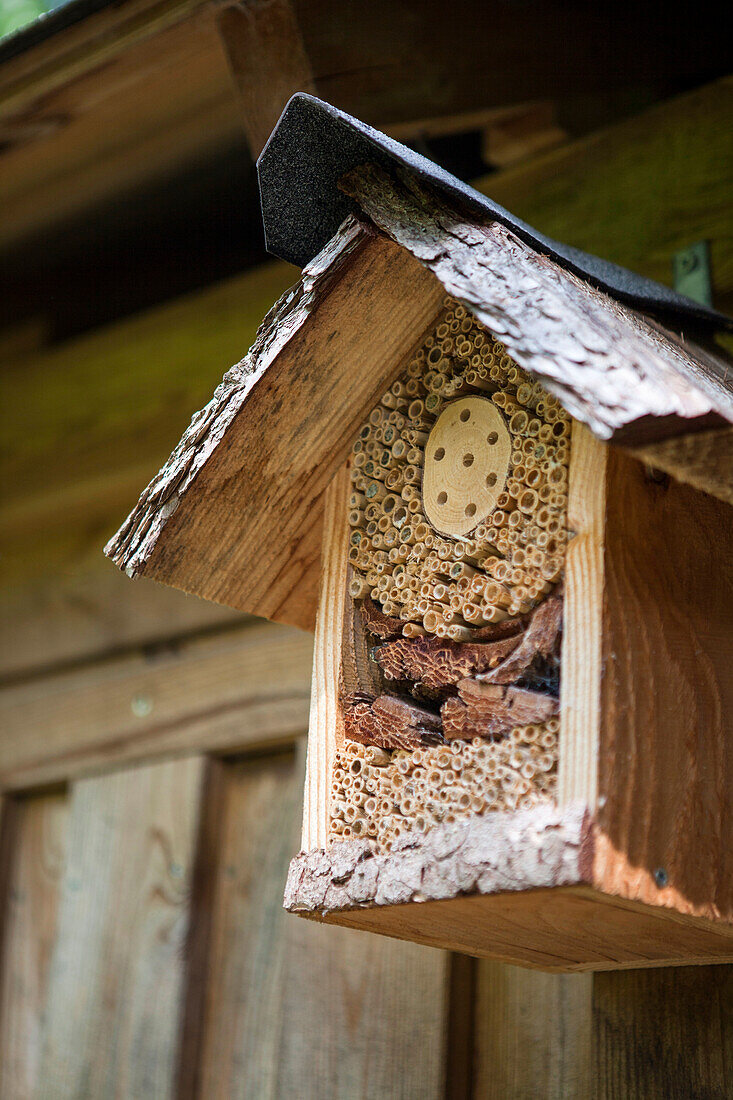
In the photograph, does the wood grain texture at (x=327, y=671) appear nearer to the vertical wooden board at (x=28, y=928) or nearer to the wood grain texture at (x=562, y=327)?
the wood grain texture at (x=562, y=327)

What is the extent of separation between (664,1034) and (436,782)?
0.45 meters

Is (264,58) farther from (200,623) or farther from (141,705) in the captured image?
(141,705)

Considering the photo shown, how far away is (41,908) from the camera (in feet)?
6.33

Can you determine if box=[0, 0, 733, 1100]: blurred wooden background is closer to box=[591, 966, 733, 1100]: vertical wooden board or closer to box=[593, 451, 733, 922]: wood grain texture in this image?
box=[591, 966, 733, 1100]: vertical wooden board

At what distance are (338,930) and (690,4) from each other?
4.18 feet

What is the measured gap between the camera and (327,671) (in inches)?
44.7

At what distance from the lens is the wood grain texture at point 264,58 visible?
4.61 feet

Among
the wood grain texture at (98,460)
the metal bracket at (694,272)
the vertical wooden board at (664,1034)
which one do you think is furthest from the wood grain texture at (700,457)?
the wood grain texture at (98,460)

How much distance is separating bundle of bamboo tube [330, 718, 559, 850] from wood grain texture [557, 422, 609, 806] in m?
0.02

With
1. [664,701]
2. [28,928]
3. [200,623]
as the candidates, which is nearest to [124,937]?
[28,928]

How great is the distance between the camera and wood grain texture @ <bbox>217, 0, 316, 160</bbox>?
141 centimetres

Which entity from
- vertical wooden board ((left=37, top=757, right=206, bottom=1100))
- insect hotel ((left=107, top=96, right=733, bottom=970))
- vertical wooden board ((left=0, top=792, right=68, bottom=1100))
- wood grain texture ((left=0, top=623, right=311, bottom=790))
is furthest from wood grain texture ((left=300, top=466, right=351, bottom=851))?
vertical wooden board ((left=0, top=792, right=68, bottom=1100))

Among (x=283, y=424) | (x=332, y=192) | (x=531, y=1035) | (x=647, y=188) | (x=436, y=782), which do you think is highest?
(x=647, y=188)

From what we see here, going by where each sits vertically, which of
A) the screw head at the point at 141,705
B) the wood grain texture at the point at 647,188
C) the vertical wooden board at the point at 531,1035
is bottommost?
the vertical wooden board at the point at 531,1035
